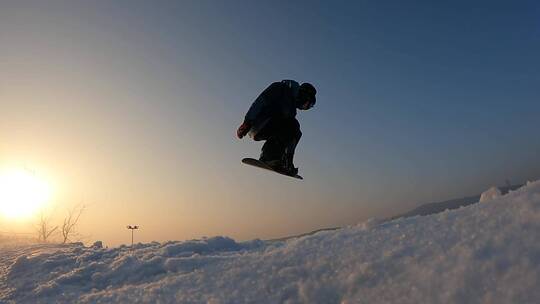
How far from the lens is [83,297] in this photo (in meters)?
4.14

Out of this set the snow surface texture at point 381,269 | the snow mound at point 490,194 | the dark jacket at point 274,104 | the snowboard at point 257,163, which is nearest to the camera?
the snow surface texture at point 381,269

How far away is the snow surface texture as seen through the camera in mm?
2125

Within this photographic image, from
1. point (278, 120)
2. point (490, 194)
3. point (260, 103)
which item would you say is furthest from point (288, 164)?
point (490, 194)

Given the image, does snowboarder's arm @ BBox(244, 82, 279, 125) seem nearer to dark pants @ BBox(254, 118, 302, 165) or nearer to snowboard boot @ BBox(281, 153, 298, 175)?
dark pants @ BBox(254, 118, 302, 165)

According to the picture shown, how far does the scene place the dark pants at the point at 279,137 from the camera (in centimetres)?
636

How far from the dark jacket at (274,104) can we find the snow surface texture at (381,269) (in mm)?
2504

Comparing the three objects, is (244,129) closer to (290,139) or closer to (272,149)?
(272,149)

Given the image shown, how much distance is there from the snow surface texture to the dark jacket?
250 cm

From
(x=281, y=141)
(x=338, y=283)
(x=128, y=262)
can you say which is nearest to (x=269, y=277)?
(x=338, y=283)

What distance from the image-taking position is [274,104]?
20.5 feet

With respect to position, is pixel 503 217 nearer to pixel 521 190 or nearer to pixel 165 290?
pixel 521 190

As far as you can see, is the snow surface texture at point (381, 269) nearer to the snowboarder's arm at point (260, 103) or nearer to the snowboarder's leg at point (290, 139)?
the snowboarder's leg at point (290, 139)

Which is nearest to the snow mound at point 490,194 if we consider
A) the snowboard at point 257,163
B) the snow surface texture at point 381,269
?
the snow surface texture at point 381,269

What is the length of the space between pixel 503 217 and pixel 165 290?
280 centimetres
